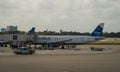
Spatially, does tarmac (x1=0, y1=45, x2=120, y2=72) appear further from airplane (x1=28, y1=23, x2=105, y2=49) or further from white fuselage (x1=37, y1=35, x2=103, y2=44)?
white fuselage (x1=37, y1=35, x2=103, y2=44)

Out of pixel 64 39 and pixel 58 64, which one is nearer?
pixel 58 64

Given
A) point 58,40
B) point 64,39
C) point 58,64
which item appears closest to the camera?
point 58,64

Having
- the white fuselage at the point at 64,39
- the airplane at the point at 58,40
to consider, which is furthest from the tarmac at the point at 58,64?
the white fuselage at the point at 64,39

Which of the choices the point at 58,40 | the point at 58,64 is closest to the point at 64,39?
the point at 58,40

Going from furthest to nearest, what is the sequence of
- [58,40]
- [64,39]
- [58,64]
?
[58,40], [64,39], [58,64]

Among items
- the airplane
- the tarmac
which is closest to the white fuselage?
the airplane

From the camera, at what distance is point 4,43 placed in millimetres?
99750

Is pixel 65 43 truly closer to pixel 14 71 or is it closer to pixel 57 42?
pixel 57 42

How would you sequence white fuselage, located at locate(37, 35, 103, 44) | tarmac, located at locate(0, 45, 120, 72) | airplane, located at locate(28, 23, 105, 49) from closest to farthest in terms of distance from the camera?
tarmac, located at locate(0, 45, 120, 72), airplane, located at locate(28, 23, 105, 49), white fuselage, located at locate(37, 35, 103, 44)

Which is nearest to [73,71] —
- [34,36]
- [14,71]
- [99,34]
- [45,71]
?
[45,71]

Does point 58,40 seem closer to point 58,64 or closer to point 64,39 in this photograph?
point 64,39

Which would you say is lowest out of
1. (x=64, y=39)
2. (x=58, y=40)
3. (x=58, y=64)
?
(x=58, y=64)

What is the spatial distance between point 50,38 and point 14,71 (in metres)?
70.1

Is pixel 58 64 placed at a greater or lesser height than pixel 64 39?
lesser
